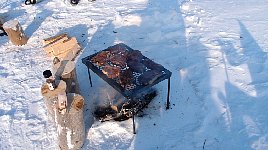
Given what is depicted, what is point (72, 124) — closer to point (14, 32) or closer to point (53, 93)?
point (53, 93)

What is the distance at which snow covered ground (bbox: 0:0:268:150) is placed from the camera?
5484mm

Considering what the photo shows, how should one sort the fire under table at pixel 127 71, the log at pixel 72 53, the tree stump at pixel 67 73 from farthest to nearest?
1. the log at pixel 72 53
2. the tree stump at pixel 67 73
3. the fire under table at pixel 127 71

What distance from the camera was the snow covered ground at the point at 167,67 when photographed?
548cm

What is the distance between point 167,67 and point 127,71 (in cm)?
183

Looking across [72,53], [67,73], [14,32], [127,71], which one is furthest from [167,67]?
[14,32]

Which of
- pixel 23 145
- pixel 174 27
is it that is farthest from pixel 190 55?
pixel 23 145

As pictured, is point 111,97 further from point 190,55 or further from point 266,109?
point 266,109

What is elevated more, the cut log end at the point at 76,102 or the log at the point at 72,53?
the cut log end at the point at 76,102

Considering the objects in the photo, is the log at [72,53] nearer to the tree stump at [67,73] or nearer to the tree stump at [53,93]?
the tree stump at [67,73]

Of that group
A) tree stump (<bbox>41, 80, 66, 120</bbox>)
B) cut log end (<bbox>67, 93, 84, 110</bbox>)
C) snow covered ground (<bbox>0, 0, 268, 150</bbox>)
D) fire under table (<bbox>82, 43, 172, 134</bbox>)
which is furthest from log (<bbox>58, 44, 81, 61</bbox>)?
cut log end (<bbox>67, 93, 84, 110</bbox>)

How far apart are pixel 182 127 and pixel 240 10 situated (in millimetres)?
4542

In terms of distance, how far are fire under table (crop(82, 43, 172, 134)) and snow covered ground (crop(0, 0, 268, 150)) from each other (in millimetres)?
567

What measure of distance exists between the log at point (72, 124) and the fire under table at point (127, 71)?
0.68 m

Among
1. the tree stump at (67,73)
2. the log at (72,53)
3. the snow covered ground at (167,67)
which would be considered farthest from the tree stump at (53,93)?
the log at (72,53)
